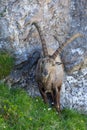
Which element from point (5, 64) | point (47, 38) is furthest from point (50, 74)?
point (47, 38)

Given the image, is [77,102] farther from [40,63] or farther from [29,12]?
[29,12]

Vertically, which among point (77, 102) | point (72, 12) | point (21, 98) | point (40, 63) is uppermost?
point (72, 12)

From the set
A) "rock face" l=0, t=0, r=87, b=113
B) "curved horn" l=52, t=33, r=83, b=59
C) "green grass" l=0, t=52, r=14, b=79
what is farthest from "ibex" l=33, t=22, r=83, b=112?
"green grass" l=0, t=52, r=14, b=79

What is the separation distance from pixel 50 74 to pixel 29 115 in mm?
1383

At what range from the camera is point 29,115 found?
10.2 meters

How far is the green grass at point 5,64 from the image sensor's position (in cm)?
1116

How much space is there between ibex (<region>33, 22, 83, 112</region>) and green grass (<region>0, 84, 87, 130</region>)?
351 millimetres

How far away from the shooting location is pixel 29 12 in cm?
1170

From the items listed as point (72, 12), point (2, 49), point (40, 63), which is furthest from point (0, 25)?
point (72, 12)

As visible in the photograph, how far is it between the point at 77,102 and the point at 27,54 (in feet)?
6.74

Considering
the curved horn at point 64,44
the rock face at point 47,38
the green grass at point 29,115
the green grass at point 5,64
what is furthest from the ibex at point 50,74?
the green grass at point 5,64

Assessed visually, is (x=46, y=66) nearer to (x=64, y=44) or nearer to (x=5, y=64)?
(x=64, y=44)

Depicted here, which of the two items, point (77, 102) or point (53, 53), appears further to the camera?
point (77, 102)

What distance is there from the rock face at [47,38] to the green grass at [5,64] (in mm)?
164
